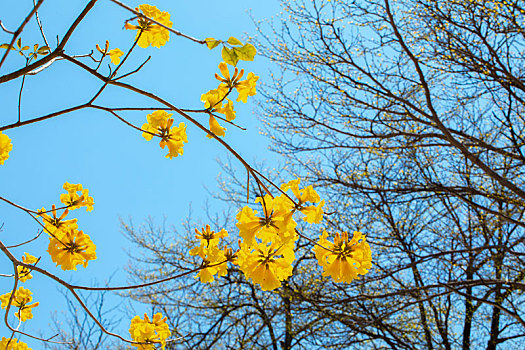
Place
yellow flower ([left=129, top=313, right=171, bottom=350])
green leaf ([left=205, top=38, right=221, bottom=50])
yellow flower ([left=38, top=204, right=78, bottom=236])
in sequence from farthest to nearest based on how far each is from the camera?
1. yellow flower ([left=129, top=313, right=171, bottom=350])
2. yellow flower ([left=38, top=204, right=78, bottom=236])
3. green leaf ([left=205, top=38, right=221, bottom=50])

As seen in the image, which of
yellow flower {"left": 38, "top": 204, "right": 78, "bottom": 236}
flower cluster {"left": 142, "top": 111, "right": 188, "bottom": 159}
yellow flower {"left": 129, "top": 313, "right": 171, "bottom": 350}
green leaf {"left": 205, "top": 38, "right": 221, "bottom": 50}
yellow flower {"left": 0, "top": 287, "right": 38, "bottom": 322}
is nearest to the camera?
green leaf {"left": 205, "top": 38, "right": 221, "bottom": 50}

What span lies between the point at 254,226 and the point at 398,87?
4.78m

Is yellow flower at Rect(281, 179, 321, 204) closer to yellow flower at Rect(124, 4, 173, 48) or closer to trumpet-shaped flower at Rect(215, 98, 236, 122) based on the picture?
trumpet-shaped flower at Rect(215, 98, 236, 122)

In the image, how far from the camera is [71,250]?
1416mm

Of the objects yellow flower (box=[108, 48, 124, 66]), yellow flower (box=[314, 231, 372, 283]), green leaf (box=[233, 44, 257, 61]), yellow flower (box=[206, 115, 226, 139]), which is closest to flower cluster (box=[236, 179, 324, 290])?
yellow flower (box=[314, 231, 372, 283])

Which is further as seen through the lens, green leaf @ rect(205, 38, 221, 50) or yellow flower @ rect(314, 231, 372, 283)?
yellow flower @ rect(314, 231, 372, 283)

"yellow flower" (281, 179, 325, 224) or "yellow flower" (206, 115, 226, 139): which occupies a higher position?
"yellow flower" (206, 115, 226, 139)

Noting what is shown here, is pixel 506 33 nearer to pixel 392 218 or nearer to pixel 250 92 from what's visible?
pixel 392 218

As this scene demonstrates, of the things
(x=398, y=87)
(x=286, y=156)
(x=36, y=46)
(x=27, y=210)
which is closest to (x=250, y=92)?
(x=36, y=46)

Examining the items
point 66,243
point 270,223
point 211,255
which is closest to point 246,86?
point 270,223

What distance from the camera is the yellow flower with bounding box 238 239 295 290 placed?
1229 millimetres

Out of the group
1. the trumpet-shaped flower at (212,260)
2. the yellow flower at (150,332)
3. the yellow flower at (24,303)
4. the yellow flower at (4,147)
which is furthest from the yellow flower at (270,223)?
the yellow flower at (24,303)

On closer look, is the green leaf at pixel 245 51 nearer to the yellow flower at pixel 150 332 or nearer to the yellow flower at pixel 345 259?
the yellow flower at pixel 345 259

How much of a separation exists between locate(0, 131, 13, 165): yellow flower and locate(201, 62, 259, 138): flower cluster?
0.69 m
